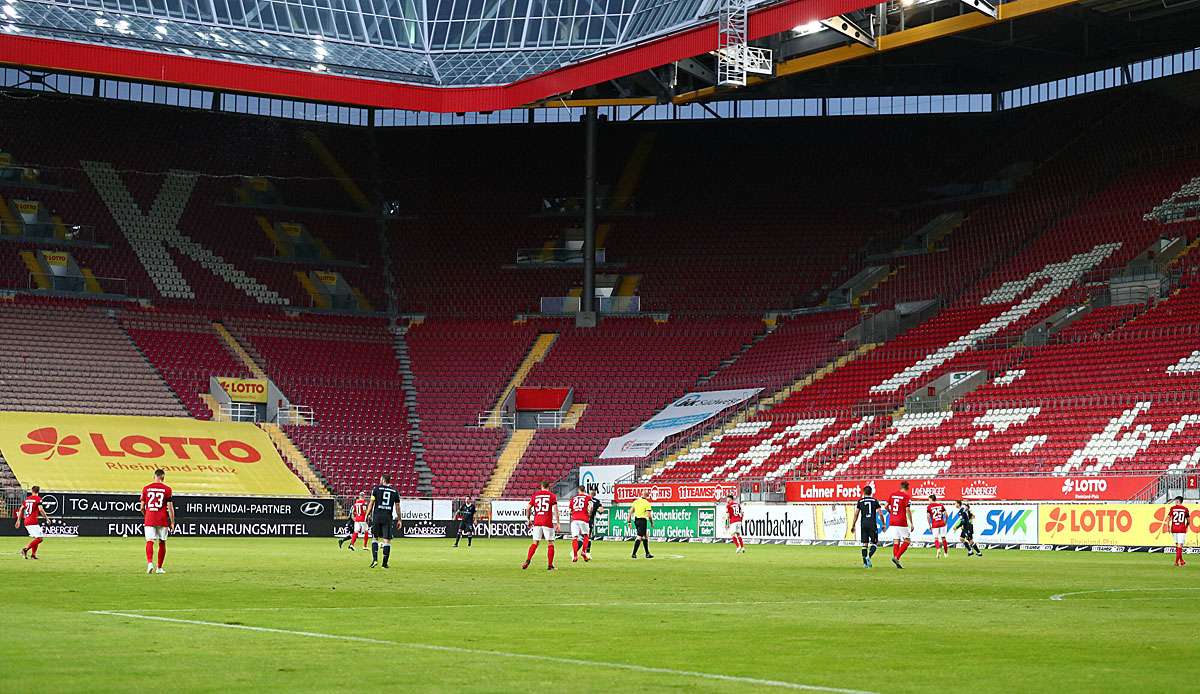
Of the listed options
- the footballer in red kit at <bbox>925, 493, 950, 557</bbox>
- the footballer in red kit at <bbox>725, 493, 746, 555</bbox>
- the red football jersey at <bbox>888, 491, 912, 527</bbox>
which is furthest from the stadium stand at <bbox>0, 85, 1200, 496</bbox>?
the red football jersey at <bbox>888, 491, 912, 527</bbox>

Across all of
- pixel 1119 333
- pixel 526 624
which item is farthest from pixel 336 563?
pixel 1119 333

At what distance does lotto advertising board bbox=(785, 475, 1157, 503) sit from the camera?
1887 inches

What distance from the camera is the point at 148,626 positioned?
677 inches

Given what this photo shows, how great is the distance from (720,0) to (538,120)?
94.1 feet

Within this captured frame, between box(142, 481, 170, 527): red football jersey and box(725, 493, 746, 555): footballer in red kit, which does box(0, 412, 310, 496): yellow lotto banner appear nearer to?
box(725, 493, 746, 555): footballer in red kit

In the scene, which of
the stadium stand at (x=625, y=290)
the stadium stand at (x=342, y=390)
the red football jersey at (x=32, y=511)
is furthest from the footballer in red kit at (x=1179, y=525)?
the stadium stand at (x=342, y=390)

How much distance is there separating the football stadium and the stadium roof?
0.17m

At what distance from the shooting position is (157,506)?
29.2 m

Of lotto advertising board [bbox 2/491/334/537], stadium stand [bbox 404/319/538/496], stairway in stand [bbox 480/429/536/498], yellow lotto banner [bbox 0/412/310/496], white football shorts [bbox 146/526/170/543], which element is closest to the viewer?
white football shorts [bbox 146/526/170/543]

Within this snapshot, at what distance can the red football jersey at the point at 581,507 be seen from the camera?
1460 inches

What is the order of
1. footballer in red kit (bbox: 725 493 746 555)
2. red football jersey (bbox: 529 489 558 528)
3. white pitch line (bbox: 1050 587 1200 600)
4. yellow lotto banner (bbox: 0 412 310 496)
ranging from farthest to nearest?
yellow lotto banner (bbox: 0 412 310 496), footballer in red kit (bbox: 725 493 746 555), red football jersey (bbox: 529 489 558 528), white pitch line (bbox: 1050 587 1200 600)

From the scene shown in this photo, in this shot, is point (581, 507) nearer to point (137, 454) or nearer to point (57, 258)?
point (137, 454)

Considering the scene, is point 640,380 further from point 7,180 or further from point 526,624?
point 526,624

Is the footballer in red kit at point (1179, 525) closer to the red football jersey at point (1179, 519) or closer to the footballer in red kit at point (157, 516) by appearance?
the red football jersey at point (1179, 519)
